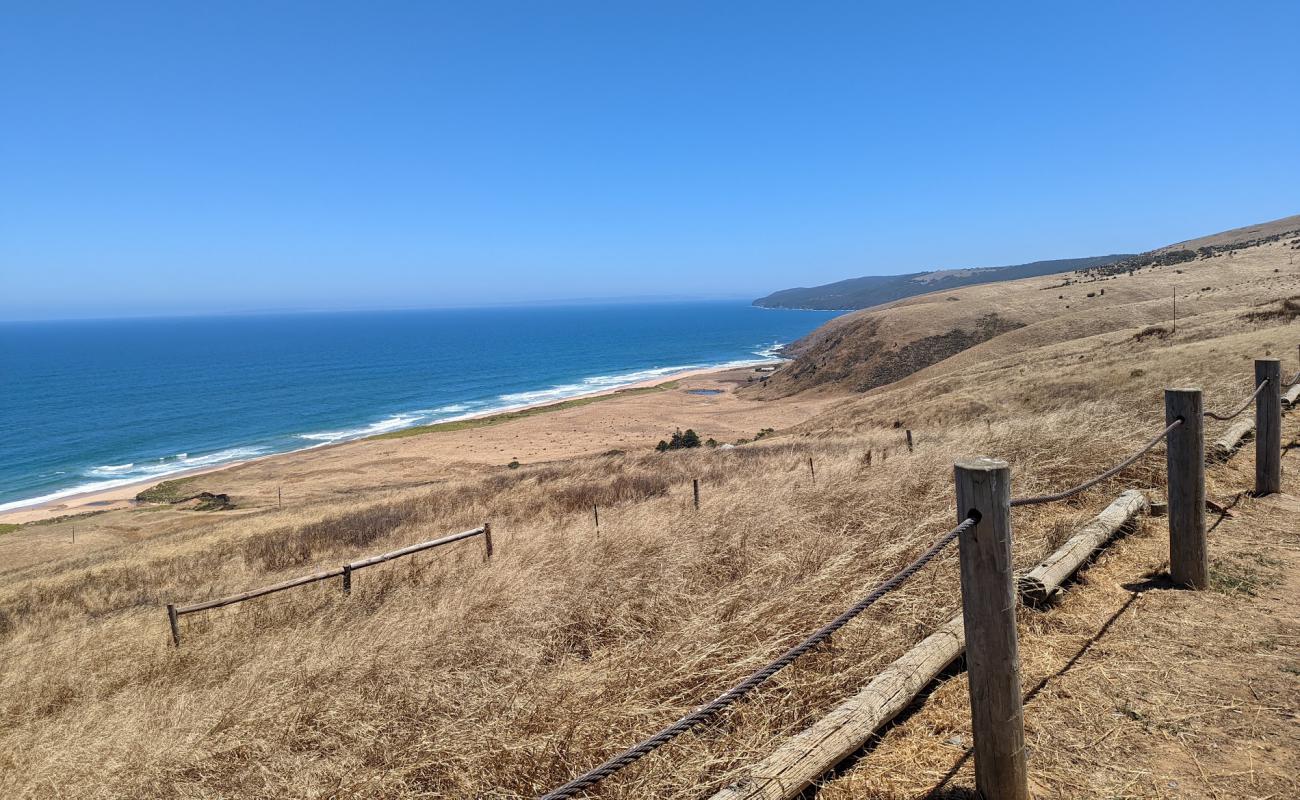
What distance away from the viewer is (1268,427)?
740cm

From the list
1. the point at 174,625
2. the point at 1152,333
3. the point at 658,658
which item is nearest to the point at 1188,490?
the point at 658,658

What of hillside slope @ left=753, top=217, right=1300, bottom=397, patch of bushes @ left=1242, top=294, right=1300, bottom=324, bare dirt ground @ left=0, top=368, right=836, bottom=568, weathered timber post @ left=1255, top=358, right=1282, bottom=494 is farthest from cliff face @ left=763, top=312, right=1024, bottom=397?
weathered timber post @ left=1255, top=358, right=1282, bottom=494

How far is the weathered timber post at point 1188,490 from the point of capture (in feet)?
17.9

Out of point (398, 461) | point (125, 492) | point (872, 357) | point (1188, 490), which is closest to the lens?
point (1188, 490)

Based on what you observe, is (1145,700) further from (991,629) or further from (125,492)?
(125,492)

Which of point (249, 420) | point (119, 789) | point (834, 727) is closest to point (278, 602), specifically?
point (119, 789)

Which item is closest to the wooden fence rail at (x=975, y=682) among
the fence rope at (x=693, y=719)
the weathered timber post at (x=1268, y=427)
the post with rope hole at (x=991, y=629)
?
the post with rope hole at (x=991, y=629)

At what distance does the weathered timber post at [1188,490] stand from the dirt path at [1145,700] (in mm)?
230

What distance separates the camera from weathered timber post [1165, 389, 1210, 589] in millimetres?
5449

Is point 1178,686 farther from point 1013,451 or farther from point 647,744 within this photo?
point 1013,451

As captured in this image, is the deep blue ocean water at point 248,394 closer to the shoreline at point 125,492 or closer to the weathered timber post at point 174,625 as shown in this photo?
the shoreline at point 125,492

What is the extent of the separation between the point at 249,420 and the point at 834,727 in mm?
75834

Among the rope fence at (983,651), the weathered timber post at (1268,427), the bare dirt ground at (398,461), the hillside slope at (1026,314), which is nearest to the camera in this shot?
the rope fence at (983,651)

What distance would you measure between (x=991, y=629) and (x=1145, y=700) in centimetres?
190
